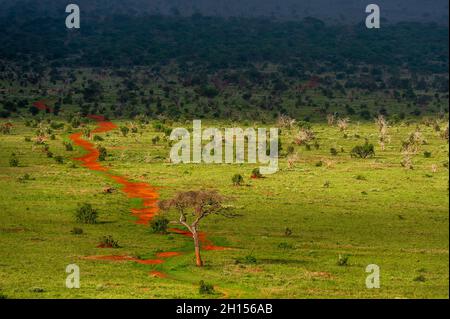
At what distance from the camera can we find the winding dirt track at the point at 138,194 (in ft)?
132

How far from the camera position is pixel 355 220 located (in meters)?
48.8

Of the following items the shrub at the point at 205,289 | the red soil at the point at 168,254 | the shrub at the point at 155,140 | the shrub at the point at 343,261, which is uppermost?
the shrub at the point at 155,140

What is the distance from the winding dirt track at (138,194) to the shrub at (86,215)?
2.22 meters

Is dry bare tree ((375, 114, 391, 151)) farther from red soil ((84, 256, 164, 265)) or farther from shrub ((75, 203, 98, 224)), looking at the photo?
red soil ((84, 256, 164, 265))

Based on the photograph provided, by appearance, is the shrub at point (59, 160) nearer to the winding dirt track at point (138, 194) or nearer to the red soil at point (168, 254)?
the winding dirt track at point (138, 194)

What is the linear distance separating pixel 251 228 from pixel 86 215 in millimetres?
8375

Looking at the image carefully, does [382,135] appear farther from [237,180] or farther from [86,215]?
[86,215]

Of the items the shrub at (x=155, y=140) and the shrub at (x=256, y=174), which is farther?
the shrub at (x=155, y=140)

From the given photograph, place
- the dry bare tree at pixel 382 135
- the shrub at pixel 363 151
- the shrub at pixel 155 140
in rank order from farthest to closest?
the shrub at pixel 155 140
the dry bare tree at pixel 382 135
the shrub at pixel 363 151

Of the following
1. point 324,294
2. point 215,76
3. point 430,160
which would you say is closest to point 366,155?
point 430,160

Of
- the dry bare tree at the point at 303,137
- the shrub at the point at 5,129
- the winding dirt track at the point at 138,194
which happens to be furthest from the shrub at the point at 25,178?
the dry bare tree at the point at 303,137

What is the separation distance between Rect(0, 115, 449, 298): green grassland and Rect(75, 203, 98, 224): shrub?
0.55 meters

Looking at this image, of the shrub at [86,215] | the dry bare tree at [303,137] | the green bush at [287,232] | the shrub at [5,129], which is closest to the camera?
the green bush at [287,232]

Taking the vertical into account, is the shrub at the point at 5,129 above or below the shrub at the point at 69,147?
above
